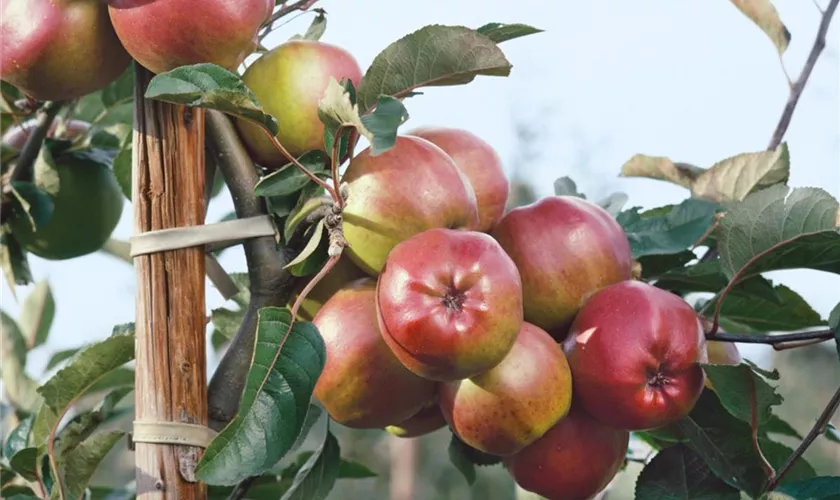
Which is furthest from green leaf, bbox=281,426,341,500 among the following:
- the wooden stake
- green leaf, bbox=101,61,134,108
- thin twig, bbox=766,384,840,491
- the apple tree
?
green leaf, bbox=101,61,134,108

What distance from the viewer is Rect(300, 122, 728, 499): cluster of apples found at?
0.53 meters

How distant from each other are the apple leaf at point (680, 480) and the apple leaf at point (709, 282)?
133 mm

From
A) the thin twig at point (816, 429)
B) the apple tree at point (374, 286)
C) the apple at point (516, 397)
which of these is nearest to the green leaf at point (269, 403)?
the apple tree at point (374, 286)

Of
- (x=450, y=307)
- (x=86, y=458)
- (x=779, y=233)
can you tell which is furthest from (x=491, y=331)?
(x=86, y=458)

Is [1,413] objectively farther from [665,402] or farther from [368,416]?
[665,402]

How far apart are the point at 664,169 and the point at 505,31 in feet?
0.93

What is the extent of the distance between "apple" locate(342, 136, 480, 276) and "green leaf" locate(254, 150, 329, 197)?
0.02 metres

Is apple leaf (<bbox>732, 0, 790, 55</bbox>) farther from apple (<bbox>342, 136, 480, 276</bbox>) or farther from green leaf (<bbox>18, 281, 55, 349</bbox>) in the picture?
green leaf (<bbox>18, 281, 55, 349</bbox>)

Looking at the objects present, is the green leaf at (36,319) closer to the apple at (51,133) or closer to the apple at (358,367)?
the apple at (51,133)

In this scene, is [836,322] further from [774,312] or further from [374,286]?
[374,286]

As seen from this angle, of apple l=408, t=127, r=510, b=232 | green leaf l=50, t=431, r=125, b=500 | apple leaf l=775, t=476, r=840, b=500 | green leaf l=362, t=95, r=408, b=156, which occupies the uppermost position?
green leaf l=362, t=95, r=408, b=156

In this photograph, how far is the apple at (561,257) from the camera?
63cm

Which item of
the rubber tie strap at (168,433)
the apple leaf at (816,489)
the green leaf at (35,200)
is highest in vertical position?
the green leaf at (35,200)

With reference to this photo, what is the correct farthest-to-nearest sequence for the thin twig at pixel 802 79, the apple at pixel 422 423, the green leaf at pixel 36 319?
1. the green leaf at pixel 36 319
2. the thin twig at pixel 802 79
3. the apple at pixel 422 423
